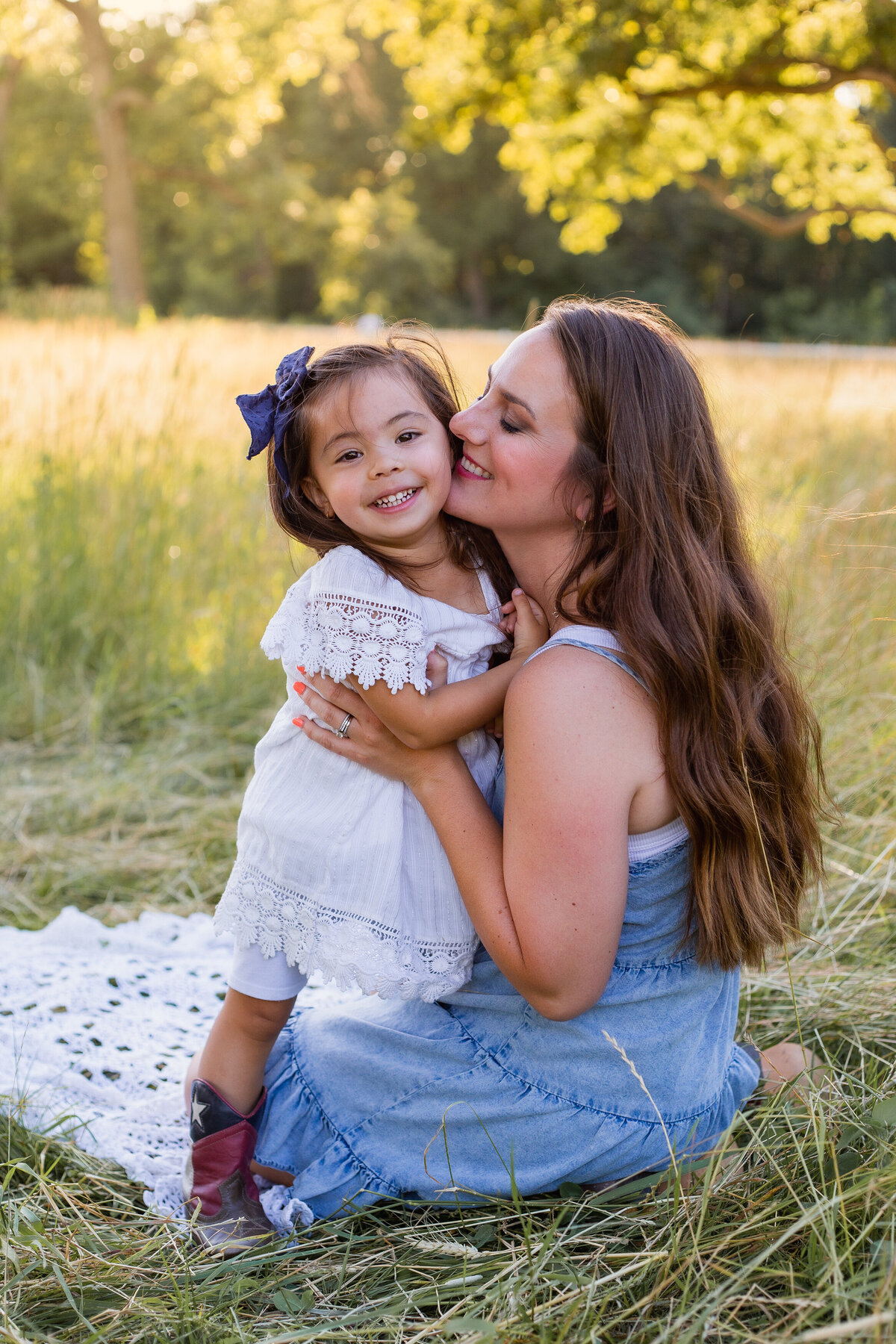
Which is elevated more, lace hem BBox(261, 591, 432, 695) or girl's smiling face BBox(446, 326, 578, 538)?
girl's smiling face BBox(446, 326, 578, 538)

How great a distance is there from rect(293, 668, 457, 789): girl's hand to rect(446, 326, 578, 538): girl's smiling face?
1.20ft

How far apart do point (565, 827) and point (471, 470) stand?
66 cm

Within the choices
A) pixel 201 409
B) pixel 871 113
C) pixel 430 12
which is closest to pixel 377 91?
pixel 871 113

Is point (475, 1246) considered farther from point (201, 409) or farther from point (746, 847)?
point (201, 409)

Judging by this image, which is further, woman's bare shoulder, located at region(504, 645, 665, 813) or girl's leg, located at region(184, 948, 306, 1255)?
girl's leg, located at region(184, 948, 306, 1255)

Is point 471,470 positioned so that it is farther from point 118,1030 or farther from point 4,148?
point 4,148

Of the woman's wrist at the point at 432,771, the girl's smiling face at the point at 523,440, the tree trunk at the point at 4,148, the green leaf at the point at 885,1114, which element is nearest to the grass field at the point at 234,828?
the green leaf at the point at 885,1114

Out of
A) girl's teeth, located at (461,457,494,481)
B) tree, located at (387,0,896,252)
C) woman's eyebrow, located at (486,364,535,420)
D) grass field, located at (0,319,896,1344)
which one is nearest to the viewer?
grass field, located at (0,319,896,1344)

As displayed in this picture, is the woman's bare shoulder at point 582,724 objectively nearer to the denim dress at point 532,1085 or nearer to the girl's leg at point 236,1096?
the denim dress at point 532,1085

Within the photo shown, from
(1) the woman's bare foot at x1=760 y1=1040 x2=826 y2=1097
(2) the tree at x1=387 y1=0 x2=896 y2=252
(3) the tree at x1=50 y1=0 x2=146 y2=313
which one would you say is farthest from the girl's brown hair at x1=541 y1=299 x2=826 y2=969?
(3) the tree at x1=50 y1=0 x2=146 y2=313

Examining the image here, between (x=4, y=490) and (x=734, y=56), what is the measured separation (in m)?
9.23

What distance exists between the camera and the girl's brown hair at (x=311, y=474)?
1819mm

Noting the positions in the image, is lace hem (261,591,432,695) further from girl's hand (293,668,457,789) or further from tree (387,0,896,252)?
tree (387,0,896,252)

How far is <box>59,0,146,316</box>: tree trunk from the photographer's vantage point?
18000mm
